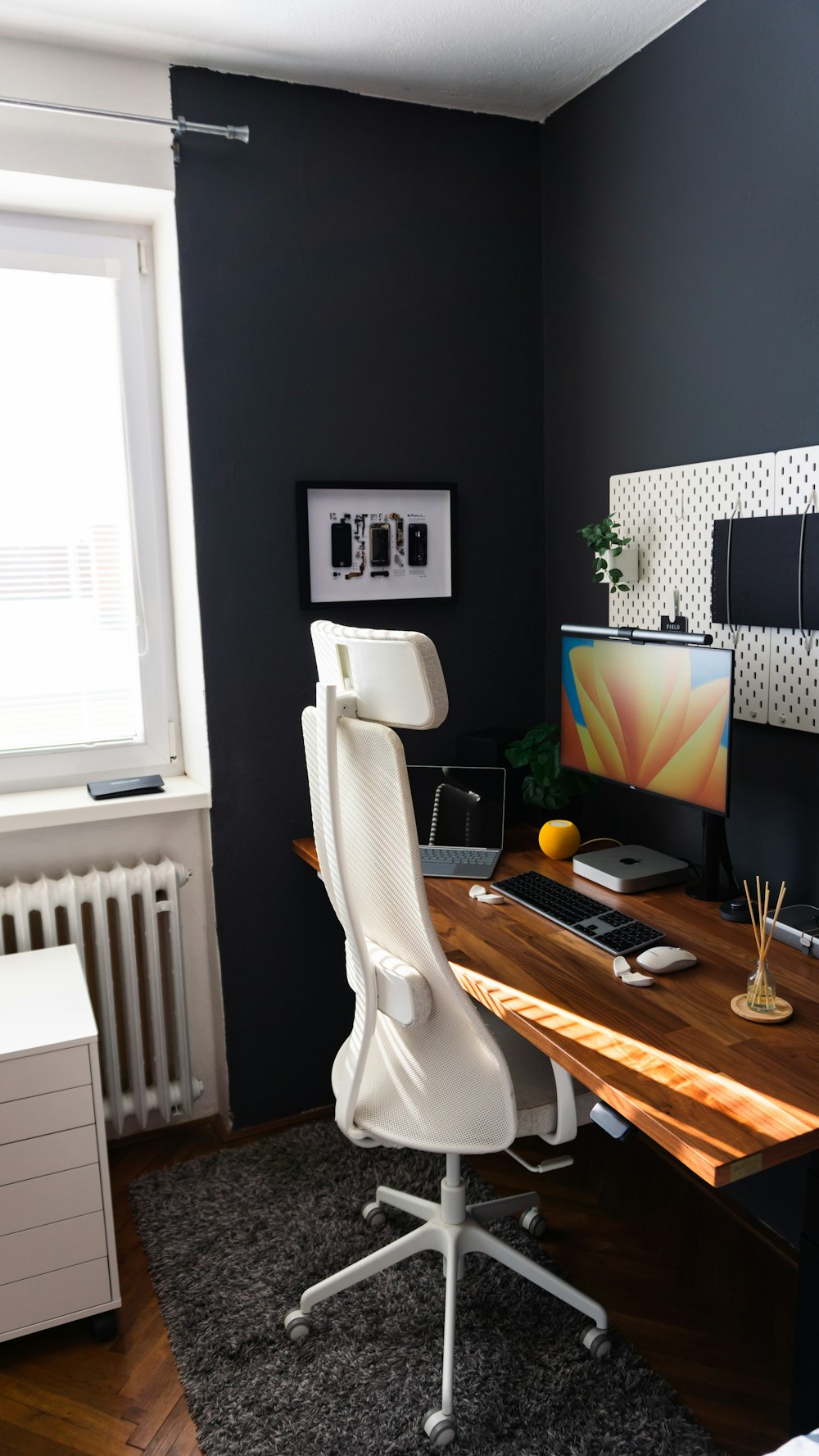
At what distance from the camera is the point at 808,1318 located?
4.60 ft

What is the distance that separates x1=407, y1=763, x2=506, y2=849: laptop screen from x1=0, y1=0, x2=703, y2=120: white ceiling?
165 cm

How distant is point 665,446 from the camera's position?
2.36 m

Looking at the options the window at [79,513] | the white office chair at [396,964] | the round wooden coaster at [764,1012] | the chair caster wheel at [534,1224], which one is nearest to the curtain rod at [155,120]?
the window at [79,513]

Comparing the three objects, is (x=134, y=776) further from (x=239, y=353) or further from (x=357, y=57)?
(x=357, y=57)

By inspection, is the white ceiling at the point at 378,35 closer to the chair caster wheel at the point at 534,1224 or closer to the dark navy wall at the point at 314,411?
the dark navy wall at the point at 314,411

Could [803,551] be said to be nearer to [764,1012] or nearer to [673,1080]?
[764,1012]

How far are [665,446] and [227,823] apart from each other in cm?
141

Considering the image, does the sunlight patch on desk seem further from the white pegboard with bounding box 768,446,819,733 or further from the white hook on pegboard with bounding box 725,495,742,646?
the white hook on pegboard with bounding box 725,495,742,646

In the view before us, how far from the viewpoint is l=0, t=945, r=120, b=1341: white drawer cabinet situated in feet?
6.18

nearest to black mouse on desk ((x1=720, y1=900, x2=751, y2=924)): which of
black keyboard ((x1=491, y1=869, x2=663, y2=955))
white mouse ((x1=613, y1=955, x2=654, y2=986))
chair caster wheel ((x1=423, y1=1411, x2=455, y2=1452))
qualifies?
black keyboard ((x1=491, y1=869, x2=663, y2=955))

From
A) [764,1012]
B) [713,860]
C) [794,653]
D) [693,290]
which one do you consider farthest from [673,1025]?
[693,290]

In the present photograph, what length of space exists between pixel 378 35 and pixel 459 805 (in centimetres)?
173

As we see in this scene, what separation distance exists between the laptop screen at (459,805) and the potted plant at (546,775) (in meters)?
0.06

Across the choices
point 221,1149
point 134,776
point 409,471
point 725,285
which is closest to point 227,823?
Answer: point 134,776
